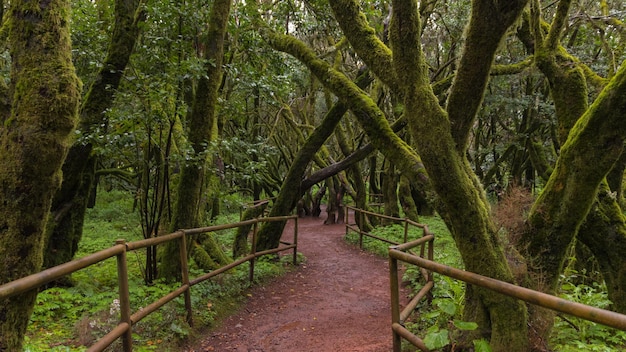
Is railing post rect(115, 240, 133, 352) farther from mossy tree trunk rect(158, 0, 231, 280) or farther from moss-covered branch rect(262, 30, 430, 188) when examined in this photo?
moss-covered branch rect(262, 30, 430, 188)

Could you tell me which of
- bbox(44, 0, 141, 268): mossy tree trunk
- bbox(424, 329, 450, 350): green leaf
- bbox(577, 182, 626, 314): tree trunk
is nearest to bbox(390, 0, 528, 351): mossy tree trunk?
bbox(424, 329, 450, 350): green leaf

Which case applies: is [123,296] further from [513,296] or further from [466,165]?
[466,165]


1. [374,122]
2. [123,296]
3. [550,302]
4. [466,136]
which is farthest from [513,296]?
[374,122]

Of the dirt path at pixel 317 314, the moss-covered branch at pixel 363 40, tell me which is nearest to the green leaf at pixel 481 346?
the dirt path at pixel 317 314

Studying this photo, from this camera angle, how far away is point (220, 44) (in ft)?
19.3

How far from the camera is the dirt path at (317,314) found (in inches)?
184

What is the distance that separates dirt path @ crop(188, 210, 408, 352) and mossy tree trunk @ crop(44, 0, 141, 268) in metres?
2.73

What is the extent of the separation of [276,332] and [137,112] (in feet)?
11.0

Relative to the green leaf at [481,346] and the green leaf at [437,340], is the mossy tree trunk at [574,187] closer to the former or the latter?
the green leaf at [481,346]

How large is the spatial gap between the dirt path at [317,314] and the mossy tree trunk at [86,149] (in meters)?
2.73

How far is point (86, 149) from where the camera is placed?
5.35 m

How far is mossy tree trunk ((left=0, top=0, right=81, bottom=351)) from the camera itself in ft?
7.52

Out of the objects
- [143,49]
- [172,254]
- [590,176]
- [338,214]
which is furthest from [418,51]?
[338,214]

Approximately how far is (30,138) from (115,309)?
284 centimetres
